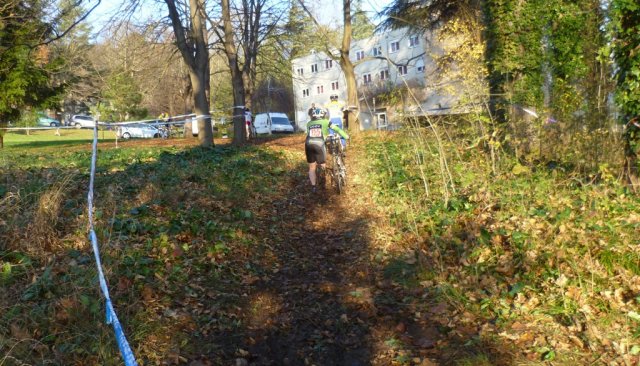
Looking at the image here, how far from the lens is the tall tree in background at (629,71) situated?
264 inches

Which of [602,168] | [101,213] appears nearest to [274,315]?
[101,213]

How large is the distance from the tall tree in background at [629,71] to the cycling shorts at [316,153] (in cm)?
520

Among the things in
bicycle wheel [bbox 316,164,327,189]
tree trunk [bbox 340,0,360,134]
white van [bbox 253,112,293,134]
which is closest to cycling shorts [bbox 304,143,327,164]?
bicycle wheel [bbox 316,164,327,189]

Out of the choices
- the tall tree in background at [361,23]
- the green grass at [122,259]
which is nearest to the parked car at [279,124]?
the tall tree in background at [361,23]

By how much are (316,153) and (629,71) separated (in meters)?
5.53

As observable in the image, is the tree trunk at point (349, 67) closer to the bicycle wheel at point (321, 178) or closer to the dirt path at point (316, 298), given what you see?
the bicycle wheel at point (321, 178)

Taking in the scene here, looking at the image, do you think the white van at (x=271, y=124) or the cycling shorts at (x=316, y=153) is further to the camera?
the white van at (x=271, y=124)

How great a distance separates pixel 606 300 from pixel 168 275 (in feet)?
13.8

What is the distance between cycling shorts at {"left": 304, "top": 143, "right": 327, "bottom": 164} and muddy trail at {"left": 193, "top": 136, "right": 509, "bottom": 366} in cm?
291

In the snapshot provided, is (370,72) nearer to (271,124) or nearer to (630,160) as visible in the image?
(271,124)

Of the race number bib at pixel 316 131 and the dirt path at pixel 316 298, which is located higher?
the race number bib at pixel 316 131

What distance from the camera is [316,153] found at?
10.2 meters

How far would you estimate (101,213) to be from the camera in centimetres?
620

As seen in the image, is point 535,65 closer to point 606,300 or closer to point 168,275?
point 606,300
